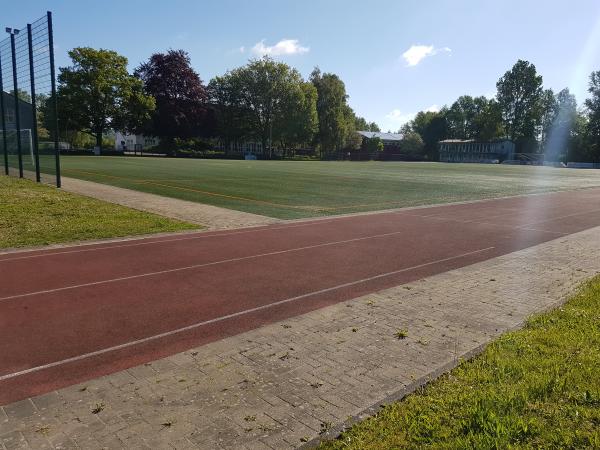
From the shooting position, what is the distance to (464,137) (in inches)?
5320

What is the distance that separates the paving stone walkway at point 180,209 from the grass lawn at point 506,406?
848cm

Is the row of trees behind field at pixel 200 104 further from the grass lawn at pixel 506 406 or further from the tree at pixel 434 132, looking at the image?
the grass lawn at pixel 506 406

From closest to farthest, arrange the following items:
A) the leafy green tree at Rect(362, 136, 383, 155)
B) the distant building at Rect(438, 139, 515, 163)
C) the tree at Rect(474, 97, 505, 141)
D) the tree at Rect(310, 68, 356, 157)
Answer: the tree at Rect(310, 68, 356, 157) → the distant building at Rect(438, 139, 515, 163) → the tree at Rect(474, 97, 505, 141) → the leafy green tree at Rect(362, 136, 383, 155)

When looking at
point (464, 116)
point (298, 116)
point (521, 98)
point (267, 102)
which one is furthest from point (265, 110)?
point (464, 116)

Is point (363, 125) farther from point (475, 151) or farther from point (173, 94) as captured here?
point (173, 94)

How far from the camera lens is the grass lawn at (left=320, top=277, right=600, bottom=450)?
10.3 ft

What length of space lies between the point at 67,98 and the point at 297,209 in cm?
6241

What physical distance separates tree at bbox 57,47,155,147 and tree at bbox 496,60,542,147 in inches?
3239

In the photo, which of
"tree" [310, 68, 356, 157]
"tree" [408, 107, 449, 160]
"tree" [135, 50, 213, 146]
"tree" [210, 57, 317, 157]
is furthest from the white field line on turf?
"tree" [408, 107, 449, 160]

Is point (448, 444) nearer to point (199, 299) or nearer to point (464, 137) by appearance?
point (199, 299)

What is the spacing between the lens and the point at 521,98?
362ft

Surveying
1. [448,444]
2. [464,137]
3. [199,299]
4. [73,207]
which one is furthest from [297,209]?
[464,137]

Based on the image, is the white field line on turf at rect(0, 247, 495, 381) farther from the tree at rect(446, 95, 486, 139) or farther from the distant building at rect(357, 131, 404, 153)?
the tree at rect(446, 95, 486, 139)

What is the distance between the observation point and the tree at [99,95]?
→ 219 feet
